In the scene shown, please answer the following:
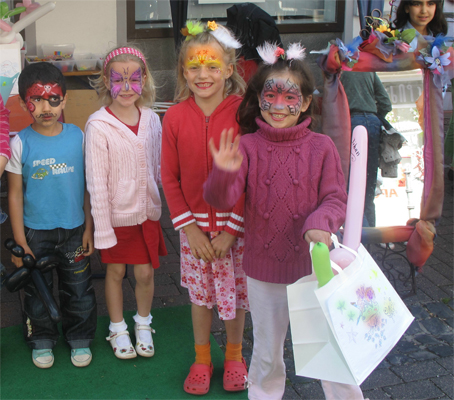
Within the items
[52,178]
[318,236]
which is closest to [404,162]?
[318,236]

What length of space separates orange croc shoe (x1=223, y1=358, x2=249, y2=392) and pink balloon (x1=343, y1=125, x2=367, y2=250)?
1055mm

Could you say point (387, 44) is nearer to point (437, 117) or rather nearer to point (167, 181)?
point (437, 117)

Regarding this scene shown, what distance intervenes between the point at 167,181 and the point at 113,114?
0.53 metres

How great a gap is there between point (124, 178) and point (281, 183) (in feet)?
3.11

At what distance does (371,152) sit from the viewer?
12.0ft

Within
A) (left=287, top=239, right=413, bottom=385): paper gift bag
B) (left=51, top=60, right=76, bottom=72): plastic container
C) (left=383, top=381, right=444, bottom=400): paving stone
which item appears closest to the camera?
(left=287, top=239, right=413, bottom=385): paper gift bag

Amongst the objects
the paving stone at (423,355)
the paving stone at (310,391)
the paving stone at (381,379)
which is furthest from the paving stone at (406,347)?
the paving stone at (310,391)

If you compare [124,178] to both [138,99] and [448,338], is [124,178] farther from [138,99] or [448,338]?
[448,338]

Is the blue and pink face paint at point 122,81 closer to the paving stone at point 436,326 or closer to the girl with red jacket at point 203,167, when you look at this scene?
the girl with red jacket at point 203,167

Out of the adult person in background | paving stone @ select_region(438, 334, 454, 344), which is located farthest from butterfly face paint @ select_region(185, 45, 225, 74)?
paving stone @ select_region(438, 334, 454, 344)

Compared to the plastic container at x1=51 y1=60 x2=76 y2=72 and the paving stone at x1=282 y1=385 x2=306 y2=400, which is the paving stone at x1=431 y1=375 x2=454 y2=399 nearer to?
the paving stone at x1=282 y1=385 x2=306 y2=400

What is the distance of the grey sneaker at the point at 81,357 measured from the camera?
287 centimetres

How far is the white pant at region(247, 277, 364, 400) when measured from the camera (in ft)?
7.65

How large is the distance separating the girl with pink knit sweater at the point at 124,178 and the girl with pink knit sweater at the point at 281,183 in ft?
2.36
